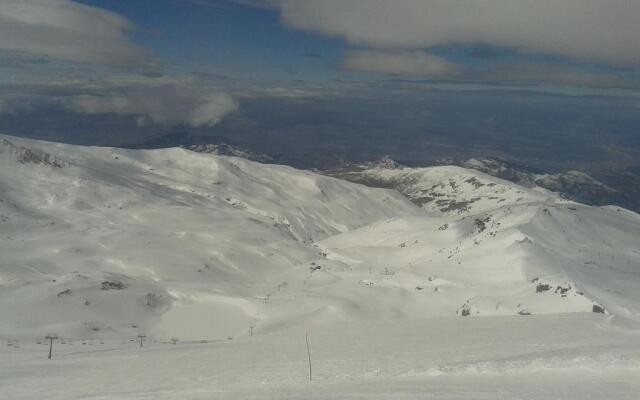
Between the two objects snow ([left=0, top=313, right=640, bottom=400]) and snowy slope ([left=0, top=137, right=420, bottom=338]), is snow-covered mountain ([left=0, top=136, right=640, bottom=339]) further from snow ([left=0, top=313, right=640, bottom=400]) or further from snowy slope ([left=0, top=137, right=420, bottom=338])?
snow ([left=0, top=313, right=640, bottom=400])

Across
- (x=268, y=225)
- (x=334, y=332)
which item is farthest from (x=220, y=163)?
(x=334, y=332)

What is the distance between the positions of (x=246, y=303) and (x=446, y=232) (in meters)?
37.3

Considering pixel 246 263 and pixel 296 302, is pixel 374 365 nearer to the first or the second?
pixel 296 302

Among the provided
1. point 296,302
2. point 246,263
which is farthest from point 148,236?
point 296,302

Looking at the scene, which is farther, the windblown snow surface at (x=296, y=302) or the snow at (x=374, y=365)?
the windblown snow surface at (x=296, y=302)

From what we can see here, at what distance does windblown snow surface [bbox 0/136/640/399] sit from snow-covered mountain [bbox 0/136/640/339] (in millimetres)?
274

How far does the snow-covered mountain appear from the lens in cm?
3788

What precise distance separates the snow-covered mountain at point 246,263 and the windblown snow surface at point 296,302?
274mm

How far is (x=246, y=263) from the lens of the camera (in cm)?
7044

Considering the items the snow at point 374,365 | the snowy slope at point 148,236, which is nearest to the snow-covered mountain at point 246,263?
the snowy slope at point 148,236

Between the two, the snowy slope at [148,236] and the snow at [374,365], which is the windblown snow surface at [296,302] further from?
the snowy slope at [148,236]

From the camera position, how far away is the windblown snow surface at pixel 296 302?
13.8 m

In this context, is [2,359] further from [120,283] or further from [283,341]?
[120,283]

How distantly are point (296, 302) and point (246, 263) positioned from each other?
99.0 feet
